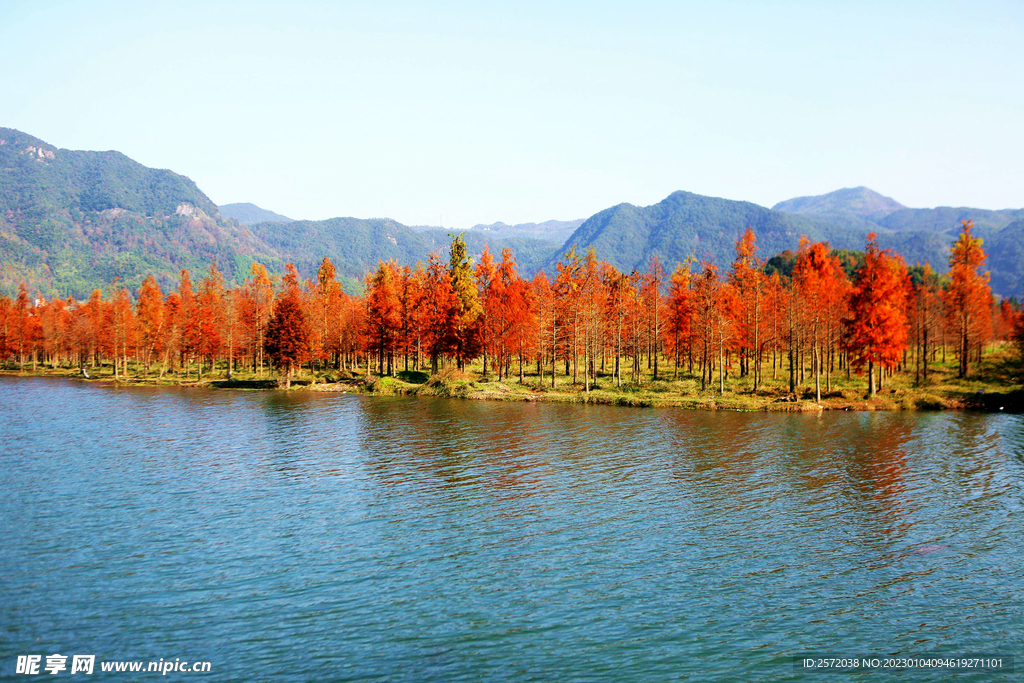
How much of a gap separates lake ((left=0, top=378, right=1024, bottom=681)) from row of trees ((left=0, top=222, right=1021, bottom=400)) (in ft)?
84.2

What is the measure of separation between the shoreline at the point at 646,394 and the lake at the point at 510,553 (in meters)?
17.3

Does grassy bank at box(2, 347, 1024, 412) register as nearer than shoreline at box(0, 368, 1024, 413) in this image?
No

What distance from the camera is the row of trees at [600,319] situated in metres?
71.6

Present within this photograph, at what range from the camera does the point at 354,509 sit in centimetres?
3072

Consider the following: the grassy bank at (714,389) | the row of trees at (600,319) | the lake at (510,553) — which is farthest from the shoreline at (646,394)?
the lake at (510,553)

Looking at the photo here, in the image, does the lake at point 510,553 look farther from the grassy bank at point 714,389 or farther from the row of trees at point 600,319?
the row of trees at point 600,319

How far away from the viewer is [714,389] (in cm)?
7606

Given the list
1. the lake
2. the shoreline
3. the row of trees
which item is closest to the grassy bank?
the shoreline

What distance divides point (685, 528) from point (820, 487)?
11.9m

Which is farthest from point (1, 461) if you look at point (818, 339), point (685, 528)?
point (818, 339)

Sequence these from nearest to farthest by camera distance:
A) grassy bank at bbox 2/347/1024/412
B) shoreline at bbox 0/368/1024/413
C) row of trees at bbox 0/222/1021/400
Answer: shoreline at bbox 0/368/1024/413
grassy bank at bbox 2/347/1024/412
row of trees at bbox 0/222/1021/400

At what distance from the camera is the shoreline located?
64.2 meters

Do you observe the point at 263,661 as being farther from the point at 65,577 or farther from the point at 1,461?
the point at 1,461

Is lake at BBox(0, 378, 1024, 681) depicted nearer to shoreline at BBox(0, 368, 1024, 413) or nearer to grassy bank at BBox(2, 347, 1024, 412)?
shoreline at BBox(0, 368, 1024, 413)
